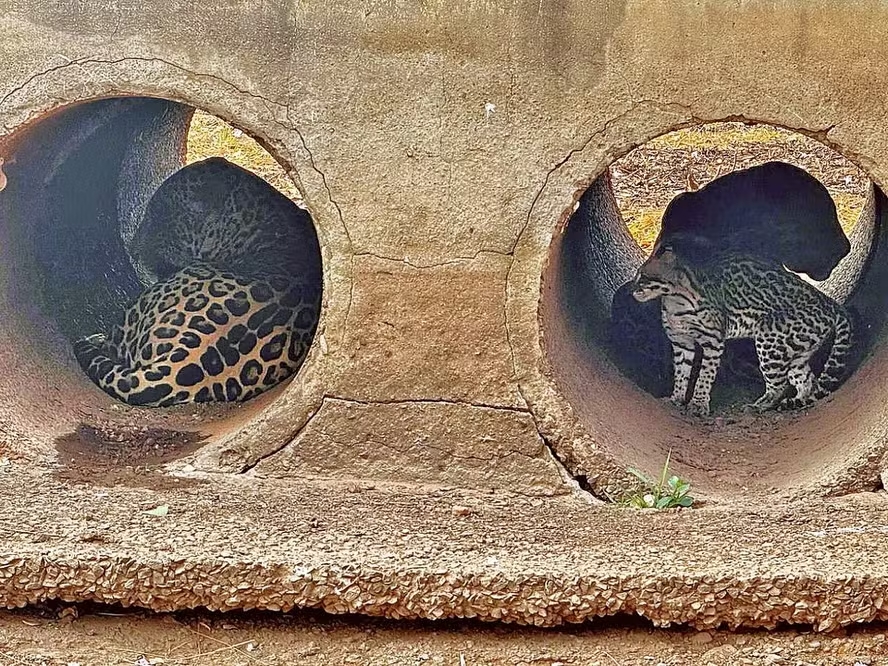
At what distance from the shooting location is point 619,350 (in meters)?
6.85

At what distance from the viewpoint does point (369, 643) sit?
162 inches

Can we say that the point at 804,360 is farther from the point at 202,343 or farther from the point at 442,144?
the point at 202,343

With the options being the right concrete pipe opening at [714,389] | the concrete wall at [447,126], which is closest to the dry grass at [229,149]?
the right concrete pipe opening at [714,389]

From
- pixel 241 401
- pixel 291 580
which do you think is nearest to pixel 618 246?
pixel 241 401

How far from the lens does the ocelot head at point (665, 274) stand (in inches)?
259

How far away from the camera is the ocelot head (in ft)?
21.6

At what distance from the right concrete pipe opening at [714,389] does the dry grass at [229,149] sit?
569 cm

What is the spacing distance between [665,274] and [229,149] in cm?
830

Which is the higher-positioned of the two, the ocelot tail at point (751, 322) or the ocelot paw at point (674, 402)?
the ocelot tail at point (751, 322)

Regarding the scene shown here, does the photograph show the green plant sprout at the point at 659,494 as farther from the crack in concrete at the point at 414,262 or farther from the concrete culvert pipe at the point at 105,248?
the concrete culvert pipe at the point at 105,248

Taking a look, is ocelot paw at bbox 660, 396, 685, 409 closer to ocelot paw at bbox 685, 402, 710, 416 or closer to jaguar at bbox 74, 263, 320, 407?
ocelot paw at bbox 685, 402, 710, 416

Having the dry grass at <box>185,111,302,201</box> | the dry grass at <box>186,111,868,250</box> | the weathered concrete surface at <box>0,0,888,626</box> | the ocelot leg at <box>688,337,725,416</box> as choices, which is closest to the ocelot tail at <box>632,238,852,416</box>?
the ocelot leg at <box>688,337,725,416</box>

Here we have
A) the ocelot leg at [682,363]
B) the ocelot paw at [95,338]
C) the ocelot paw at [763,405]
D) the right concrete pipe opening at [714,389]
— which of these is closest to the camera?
the right concrete pipe opening at [714,389]

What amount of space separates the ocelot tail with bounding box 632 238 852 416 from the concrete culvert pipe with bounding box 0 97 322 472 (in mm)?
1886
